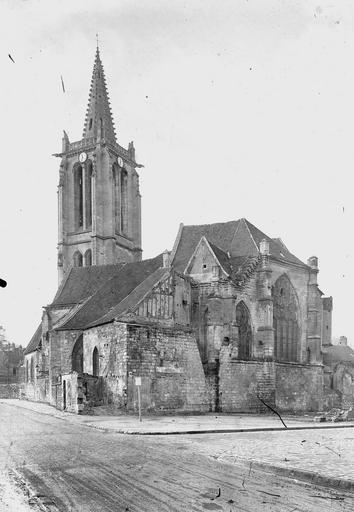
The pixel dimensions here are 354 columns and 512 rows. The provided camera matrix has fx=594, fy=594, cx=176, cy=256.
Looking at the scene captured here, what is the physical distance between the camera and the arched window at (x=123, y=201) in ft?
218

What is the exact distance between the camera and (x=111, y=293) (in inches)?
1560

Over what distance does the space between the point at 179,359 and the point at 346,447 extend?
57.0 ft

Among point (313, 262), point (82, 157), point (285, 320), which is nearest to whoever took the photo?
point (285, 320)

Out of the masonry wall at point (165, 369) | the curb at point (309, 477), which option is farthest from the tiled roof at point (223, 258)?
the curb at point (309, 477)

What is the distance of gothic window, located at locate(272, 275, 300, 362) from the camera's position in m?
40.7

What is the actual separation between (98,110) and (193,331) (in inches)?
1667

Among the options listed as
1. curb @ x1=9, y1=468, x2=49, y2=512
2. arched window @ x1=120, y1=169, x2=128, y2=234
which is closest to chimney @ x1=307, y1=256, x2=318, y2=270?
arched window @ x1=120, y1=169, x2=128, y2=234

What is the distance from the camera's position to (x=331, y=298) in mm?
53000

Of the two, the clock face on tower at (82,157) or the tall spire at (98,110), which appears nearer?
the clock face on tower at (82,157)

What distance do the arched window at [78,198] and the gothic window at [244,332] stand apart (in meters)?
32.2

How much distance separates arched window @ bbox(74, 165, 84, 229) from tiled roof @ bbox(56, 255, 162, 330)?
24.0 metres

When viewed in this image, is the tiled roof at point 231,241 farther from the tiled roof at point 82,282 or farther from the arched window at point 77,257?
the arched window at point 77,257

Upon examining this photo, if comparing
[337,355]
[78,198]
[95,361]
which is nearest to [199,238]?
[95,361]

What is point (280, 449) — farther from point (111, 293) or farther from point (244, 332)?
point (111, 293)
